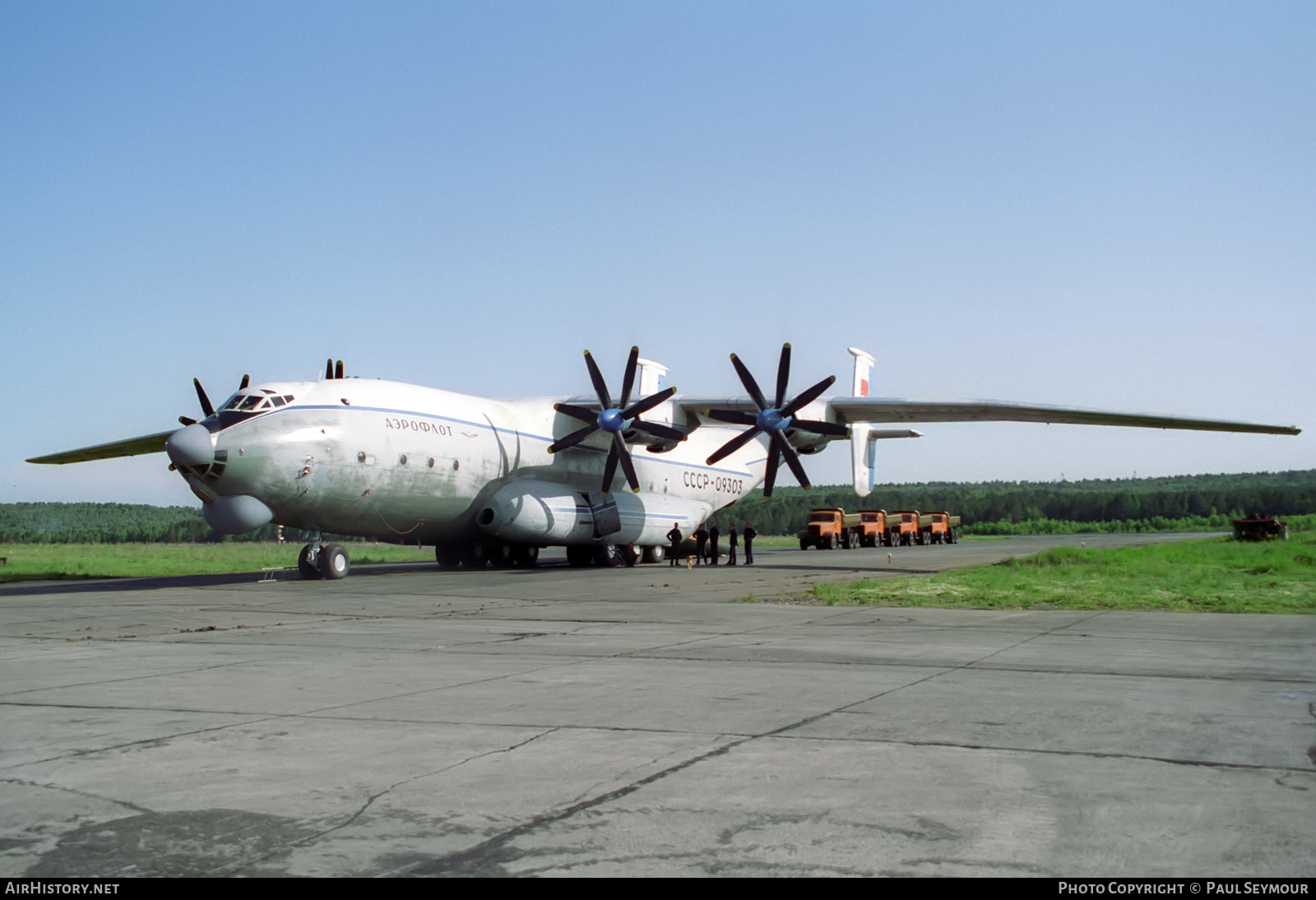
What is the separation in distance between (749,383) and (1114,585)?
13.3m

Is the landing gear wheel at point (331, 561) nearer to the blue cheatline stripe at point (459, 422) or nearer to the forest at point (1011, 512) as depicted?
the blue cheatline stripe at point (459, 422)

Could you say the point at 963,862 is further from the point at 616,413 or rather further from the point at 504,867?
the point at 616,413

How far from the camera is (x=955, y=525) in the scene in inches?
2542

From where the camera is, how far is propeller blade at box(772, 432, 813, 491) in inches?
1194

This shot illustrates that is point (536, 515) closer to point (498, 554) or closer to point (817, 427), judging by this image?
point (498, 554)

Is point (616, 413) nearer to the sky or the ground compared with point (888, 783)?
nearer to the sky

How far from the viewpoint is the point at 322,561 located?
25.3 m

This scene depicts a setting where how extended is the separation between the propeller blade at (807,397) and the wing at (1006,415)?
226 cm

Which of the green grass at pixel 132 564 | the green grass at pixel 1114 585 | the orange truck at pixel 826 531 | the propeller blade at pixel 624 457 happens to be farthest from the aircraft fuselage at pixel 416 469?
the orange truck at pixel 826 531

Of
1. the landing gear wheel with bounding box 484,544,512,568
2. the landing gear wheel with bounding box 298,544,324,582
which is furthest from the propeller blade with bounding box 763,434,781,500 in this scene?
the landing gear wheel with bounding box 298,544,324,582

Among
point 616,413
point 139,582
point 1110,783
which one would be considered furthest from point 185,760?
point 616,413

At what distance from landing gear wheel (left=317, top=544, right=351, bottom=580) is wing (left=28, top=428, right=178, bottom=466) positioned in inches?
291

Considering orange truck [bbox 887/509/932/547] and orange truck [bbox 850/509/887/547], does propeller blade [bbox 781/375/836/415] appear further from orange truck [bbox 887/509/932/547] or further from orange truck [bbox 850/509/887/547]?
orange truck [bbox 887/509/932/547]
